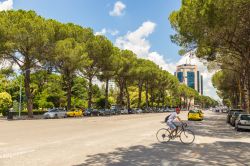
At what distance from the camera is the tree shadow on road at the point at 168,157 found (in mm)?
11398

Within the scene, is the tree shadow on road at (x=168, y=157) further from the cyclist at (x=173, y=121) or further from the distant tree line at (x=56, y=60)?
the distant tree line at (x=56, y=60)

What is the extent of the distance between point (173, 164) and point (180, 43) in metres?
29.2

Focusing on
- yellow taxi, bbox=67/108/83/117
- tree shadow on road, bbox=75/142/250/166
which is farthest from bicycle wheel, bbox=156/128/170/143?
yellow taxi, bbox=67/108/83/117

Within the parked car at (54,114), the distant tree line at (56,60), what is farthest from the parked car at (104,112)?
the parked car at (54,114)

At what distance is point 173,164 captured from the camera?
36.6 ft

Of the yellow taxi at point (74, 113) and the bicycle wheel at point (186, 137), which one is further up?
the yellow taxi at point (74, 113)

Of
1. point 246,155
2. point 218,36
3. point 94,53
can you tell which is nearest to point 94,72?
point 94,53

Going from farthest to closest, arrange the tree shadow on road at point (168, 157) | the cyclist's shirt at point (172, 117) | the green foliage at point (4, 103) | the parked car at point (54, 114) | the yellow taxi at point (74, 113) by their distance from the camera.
→ the green foliage at point (4, 103)
the yellow taxi at point (74, 113)
the parked car at point (54, 114)
the cyclist's shirt at point (172, 117)
the tree shadow on road at point (168, 157)

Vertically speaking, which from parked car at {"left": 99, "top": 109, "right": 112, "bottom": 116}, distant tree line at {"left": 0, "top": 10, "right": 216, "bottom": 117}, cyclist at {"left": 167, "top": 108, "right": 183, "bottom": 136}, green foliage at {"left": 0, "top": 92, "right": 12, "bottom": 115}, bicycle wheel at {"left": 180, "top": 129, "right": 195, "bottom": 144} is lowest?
bicycle wheel at {"left": 180, "top": 129, "right": 195, "bottom": 144}

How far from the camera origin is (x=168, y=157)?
41.9 ft

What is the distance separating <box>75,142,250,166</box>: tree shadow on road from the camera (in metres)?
11.4

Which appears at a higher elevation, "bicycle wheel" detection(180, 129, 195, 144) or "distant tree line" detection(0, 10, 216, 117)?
"distant tree line" detection(0, 10, 216, 117)

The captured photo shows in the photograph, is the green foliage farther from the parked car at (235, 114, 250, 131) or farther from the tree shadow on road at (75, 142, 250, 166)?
the tree shadow on road at (75, 142, 250, 166)

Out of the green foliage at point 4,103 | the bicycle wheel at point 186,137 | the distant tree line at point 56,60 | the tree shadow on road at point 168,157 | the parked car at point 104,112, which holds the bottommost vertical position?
the tree shadow on road at point 168,157
